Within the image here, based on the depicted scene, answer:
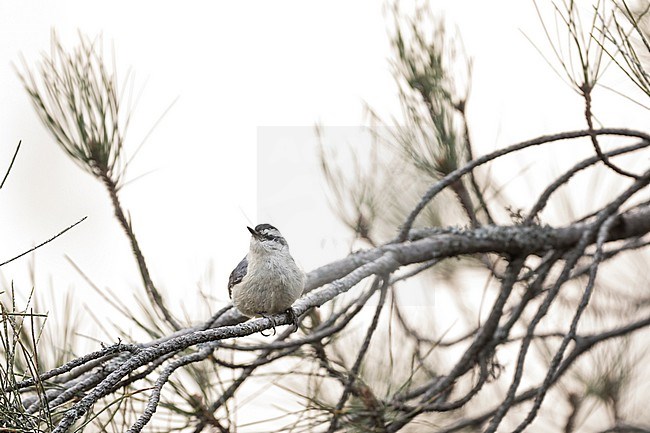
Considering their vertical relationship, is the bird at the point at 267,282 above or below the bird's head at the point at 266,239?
below

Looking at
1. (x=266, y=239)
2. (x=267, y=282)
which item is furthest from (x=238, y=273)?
(x=267, y=282)

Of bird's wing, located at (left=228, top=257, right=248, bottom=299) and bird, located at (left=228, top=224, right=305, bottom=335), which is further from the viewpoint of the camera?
bird's wing, located at (left=228, top=257, right=248, bottom=299)

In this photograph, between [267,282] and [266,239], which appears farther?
[266,239]

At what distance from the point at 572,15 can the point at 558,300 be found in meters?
1.58

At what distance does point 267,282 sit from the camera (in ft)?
6.04

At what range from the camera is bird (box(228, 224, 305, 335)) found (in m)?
1.83

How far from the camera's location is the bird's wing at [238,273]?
2.01 m

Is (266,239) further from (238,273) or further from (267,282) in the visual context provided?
(267,282)

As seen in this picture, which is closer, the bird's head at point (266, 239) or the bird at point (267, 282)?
the bird at point (267, 282)

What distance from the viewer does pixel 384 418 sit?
6.65 ft

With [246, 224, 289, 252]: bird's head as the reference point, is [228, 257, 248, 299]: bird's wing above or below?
below

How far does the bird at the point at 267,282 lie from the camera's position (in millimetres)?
1832

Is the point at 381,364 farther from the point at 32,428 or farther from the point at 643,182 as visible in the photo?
the point at 32,428

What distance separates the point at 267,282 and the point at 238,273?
0.22 m
